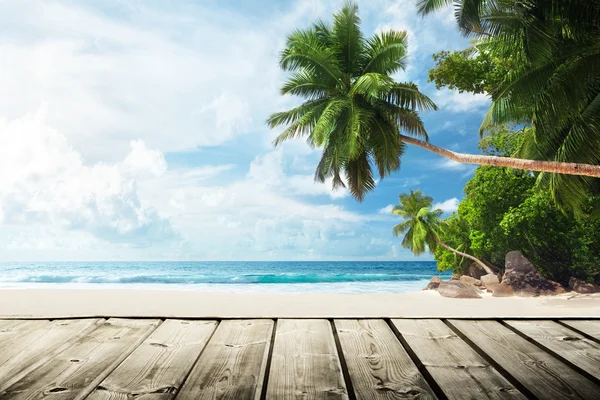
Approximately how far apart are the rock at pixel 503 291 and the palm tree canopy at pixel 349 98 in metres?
8.91

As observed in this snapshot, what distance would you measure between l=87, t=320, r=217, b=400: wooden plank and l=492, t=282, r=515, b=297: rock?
760 inches

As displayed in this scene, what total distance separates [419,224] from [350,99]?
49.2 feet

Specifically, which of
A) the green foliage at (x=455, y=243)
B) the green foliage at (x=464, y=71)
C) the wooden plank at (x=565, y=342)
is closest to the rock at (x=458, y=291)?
the green foliage at (x=455, y=243)

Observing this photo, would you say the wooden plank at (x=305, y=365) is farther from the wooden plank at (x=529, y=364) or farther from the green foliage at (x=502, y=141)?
the green foliage at (x=502, y=141)

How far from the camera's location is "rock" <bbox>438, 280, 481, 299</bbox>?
1822 cm

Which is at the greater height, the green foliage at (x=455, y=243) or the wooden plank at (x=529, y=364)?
the green foliage at (x=455, y=243)

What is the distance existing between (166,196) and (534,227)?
158 ft

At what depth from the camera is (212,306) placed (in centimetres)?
1641

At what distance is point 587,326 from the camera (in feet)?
5.50

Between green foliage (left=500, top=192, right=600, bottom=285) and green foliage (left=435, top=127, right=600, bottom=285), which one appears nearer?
green foliage (left=500, top=192, right=600, bottom=285)

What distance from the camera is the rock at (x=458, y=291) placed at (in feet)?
59.8

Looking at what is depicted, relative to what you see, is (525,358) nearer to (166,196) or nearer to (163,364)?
(163,364)

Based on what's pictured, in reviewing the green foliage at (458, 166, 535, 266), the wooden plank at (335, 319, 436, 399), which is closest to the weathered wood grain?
the wooden plank at (335, 319, 436, 399)

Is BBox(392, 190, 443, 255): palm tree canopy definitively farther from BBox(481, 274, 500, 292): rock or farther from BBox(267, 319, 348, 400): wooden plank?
BBox(267, 319, 348, 400): wooden plank
